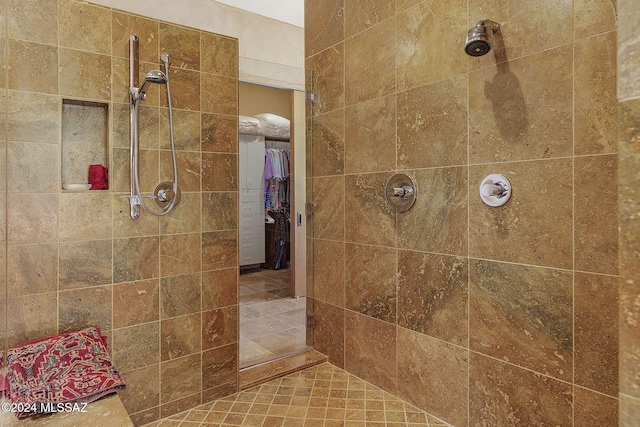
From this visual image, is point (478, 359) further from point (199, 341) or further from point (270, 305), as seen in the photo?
point (270, 305)

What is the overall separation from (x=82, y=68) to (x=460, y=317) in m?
2.20

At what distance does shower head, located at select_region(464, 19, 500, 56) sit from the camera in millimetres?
1634

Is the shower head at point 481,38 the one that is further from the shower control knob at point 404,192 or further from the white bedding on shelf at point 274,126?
the white bedding on shelf at point 274,126

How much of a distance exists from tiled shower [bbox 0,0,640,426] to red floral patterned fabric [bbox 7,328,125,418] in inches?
4.8

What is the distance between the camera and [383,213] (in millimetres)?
2328

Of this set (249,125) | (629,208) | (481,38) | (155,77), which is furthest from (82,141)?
(629,208)

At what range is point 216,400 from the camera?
234 cm

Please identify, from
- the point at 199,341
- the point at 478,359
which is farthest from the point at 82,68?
the point at 478,359

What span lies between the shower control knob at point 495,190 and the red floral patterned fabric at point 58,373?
5.90 ft

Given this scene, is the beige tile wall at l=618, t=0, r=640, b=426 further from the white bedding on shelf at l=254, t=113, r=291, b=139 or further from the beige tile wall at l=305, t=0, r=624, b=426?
the white bedding on shelf at l=254, t=113, r=291, b=139

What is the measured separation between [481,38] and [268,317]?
2713mm

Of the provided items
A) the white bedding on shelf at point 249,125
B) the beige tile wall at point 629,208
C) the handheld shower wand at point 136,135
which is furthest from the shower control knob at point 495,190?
the white bedding on shelf at point 249,125

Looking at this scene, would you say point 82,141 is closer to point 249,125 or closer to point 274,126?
point 249,125

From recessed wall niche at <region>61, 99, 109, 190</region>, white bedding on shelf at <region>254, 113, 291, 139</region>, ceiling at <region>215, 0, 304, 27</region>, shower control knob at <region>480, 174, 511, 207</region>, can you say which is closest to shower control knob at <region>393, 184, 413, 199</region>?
shower control knob at <region>480, 174, 511, 207</region>
